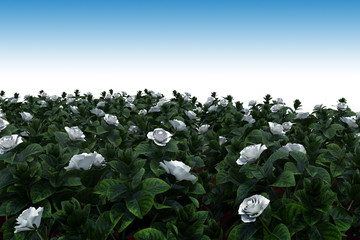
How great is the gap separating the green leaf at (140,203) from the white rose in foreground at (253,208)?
624mm

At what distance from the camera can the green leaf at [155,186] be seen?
216 centimetres

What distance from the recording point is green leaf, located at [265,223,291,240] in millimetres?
1919

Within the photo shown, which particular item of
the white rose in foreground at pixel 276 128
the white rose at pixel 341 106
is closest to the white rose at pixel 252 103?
the white rose at pixel 341 106

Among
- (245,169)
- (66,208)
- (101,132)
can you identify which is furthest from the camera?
(101,132)

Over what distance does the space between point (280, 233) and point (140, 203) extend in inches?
37.7

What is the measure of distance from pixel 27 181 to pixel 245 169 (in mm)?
1780

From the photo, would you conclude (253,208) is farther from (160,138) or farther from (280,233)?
(160,138)

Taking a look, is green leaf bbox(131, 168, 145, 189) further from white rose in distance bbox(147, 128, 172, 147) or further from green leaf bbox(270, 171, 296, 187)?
green leaf bbox(270, 171, 296, 187)

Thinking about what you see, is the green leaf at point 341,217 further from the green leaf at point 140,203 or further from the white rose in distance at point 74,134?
the white rose in distance at point 74,134

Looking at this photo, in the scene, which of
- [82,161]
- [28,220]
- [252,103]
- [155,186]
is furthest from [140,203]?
[252,103]

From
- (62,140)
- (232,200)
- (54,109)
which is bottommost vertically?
(54,109)

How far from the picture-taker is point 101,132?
159 inches

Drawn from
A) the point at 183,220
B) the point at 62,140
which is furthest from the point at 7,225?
the point at 183,220

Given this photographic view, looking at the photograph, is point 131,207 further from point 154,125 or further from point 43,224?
point 154,125
